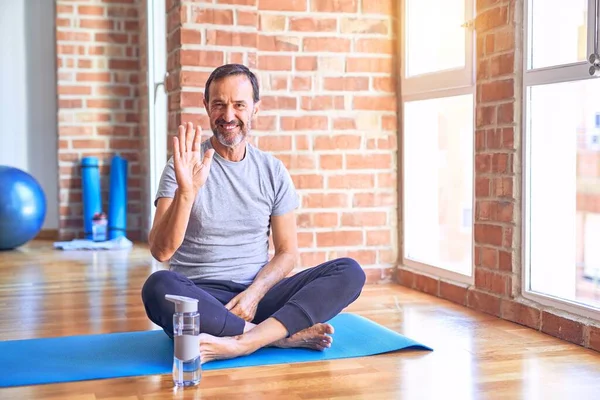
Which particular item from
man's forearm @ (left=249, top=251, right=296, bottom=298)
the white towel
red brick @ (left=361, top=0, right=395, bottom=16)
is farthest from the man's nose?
the white towel

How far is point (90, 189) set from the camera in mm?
6125

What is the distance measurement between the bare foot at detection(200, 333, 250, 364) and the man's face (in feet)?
2.05

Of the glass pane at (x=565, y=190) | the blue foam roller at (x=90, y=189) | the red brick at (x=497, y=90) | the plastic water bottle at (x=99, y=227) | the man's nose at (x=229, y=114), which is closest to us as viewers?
the man's nose at (x=229, y=114)

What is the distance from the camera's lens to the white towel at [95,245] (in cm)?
581

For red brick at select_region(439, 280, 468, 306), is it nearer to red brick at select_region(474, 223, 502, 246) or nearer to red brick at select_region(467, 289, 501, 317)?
red brick at select_region(467, 289, 501, 317)

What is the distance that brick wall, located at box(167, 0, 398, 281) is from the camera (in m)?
3.89

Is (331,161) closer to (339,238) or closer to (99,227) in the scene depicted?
(339,238)

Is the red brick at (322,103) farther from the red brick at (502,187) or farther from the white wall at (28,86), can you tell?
the white wall at (28,86)

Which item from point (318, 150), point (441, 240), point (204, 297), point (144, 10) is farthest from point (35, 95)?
point (204, 297)

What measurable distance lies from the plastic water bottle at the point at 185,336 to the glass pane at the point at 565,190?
4.47 feet

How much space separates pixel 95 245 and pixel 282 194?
10.6 ft

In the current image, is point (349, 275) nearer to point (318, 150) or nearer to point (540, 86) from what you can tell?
point (540, 86)

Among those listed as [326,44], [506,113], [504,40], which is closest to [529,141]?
[506,113]

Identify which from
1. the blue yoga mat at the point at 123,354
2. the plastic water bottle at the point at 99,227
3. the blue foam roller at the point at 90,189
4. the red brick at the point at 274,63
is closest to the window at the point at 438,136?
the red brick at the point at 274,63
